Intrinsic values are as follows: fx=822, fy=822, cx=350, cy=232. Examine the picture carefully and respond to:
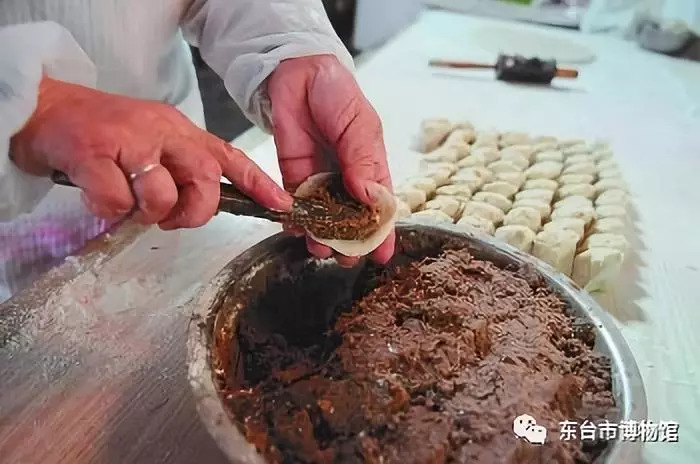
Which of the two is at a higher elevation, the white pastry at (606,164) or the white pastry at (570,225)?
the white pastry at (570,225)

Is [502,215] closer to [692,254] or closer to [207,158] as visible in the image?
[692,254]

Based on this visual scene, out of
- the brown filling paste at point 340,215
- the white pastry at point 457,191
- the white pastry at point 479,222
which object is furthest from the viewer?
the white pastry at point 457,191

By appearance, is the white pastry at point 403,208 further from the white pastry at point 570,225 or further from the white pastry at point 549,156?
the white pastry at point 549,156

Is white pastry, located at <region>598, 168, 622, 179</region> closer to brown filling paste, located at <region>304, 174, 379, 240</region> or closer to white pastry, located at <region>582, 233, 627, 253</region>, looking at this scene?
white pastry, located at <region>582, 233, 627, 253</region>

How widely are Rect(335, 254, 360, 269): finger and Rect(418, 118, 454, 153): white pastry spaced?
2.18 feet

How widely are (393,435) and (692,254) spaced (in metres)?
0.80

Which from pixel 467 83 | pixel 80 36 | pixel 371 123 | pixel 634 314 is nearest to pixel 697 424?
pixel 634 314

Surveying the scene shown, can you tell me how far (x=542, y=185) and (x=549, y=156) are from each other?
0.14m

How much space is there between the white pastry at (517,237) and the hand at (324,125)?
9.6 inches

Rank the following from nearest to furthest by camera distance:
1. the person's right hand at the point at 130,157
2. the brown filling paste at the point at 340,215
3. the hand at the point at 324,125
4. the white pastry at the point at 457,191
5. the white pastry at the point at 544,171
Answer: the person's right hand at the point at 130,157, the brown filling paste at the point at 340,215, the hand at the point at 324,125, the white pastry at the point at 457,191, the white pastry at the point at 544,171

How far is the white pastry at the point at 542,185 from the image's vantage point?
4.33ft

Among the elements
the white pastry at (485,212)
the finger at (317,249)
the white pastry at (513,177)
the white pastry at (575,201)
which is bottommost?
the white pastry at (513,177)

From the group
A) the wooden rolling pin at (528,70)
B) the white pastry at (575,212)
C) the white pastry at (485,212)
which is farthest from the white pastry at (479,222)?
the wooden rolling pin at (528,70)

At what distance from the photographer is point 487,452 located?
623 mm
